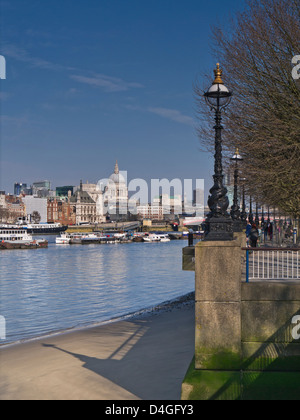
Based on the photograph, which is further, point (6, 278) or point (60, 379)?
point (6, 278)

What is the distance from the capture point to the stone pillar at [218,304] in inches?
422

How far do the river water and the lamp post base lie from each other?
13.9 meters

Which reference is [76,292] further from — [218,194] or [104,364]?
[218,194]

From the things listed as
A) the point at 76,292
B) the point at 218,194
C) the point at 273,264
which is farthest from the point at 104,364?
the point at 76,292

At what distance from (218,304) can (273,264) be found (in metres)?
2.48

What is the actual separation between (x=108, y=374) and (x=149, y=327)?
311 inches

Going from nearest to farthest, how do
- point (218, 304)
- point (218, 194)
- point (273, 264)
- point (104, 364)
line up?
point (218, 304) → point (218, 194) → point (273, 264) → point (104, 364)

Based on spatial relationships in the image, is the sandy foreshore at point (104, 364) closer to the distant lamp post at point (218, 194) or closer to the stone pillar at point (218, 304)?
the stone pillar at point (218, 304)

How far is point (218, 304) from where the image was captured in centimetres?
1077

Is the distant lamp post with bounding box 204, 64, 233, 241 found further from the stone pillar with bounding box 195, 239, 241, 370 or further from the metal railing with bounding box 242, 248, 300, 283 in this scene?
the metal railing with bounding box 242, 248, 300, 283
